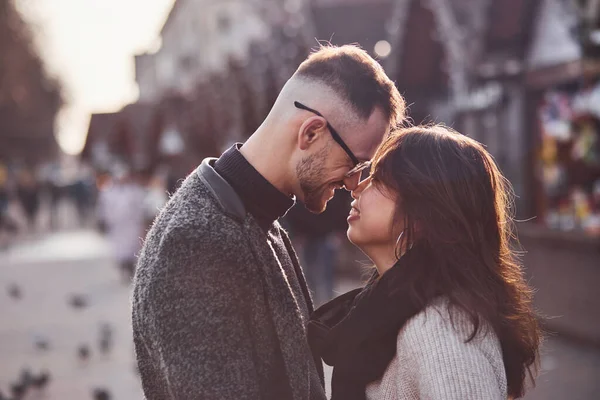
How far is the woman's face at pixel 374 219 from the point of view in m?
2.60

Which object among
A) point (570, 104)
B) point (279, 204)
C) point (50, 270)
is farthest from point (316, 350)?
point (50, 270)

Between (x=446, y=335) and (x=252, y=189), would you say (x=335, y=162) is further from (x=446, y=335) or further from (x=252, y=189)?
(x=446, y=335)

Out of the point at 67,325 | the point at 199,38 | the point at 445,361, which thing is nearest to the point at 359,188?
the point at 445,361

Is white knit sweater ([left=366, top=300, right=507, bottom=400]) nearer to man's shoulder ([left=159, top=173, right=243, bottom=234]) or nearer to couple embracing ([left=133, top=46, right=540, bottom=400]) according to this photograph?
couple embracing ([left=133, top=46, right=540, bottom=400])

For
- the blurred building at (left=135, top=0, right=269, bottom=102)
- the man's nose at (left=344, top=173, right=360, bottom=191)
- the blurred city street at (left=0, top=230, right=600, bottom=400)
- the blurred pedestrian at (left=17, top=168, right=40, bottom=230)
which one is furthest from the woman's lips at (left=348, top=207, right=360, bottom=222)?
the blurred pedestrian at (left=17, top=168, right=40, bottom=230)

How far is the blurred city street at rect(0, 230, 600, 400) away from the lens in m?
7.42

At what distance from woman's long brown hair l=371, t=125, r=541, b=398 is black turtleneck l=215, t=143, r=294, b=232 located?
32cm

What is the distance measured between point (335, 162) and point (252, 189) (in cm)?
33

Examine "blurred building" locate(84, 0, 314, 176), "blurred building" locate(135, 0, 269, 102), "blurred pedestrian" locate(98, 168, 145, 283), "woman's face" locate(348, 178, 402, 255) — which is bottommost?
"woman's face" locate(348, 178, 402, 255)

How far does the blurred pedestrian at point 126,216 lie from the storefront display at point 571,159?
709cm

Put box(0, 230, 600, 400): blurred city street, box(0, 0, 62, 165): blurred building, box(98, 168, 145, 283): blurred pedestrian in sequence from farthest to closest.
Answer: box(0, 0, 62, 165): blurred building
box(98, 168, 145, 283): blurred pedestrian
box(0, 230, 600, 400): blurred city street

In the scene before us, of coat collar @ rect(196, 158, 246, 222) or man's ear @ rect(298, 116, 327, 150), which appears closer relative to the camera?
coat collar @ rect(196, 158, 246, 222)

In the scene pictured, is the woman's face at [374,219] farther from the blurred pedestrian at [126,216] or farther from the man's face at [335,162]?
Result: the blurred pedestrian at [126,216]

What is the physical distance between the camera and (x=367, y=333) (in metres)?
2.45
